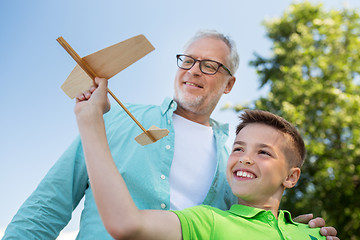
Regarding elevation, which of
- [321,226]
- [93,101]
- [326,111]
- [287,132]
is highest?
[93,101]

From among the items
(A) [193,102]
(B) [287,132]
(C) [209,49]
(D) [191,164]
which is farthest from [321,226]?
(C) [209,49]

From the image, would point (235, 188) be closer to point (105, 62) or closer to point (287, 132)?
point (287, 132)

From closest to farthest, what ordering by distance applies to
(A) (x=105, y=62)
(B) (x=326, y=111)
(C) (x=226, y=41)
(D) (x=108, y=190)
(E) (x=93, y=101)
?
(D) (x=108, y=190) < (E) (x=93, y=101) < (A) (x=105, y=62) < (C) (x=226, y=41) < (B) (x=326, y=111)

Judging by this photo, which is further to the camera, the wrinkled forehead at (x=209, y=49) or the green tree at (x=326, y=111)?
the green tree at (x=326, y=111)

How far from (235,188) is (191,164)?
64 centimetres

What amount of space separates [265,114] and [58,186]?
1.29m

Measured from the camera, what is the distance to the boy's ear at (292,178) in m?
2.07

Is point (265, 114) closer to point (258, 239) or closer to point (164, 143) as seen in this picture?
point (164, 143)

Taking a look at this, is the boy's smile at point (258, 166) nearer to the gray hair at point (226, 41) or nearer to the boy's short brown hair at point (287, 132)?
the boy's short brown hair at point (287, 132)

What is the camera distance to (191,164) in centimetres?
249

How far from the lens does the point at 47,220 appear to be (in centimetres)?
212

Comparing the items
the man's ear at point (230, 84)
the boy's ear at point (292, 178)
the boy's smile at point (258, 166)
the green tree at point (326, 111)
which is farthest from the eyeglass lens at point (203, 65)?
the green tree at point (326, 111)

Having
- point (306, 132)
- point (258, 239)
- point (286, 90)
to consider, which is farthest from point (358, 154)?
point (258, 239)

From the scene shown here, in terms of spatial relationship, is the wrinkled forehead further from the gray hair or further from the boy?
the boy
